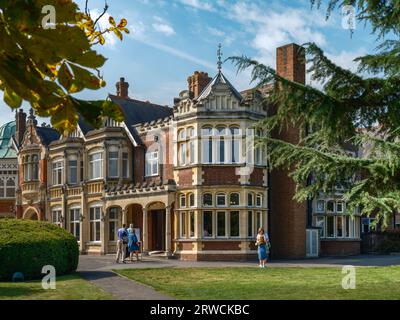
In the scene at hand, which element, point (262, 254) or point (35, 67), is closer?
point (35, 67)

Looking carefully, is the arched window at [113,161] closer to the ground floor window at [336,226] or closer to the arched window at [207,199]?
the arched window at [207,199]

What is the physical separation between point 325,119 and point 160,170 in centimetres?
2144

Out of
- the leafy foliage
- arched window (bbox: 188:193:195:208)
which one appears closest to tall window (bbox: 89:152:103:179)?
arched window (bbox: 188:193:195:208)

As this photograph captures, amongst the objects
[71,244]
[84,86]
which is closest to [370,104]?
[84,86]

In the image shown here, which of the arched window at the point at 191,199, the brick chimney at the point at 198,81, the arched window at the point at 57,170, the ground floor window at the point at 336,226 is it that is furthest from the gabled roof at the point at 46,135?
the ground floor window at the point at 336,226

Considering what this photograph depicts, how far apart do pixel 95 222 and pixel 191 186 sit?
838cm

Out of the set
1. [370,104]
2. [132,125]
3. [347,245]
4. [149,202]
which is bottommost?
[347,245]

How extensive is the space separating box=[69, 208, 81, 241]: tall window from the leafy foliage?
112 ft

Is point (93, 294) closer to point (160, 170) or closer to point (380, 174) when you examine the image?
point (380, 174)

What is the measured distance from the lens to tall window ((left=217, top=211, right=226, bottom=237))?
92.9 ft

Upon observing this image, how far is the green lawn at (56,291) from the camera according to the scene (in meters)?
13.4

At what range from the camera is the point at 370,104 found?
37.1 feet

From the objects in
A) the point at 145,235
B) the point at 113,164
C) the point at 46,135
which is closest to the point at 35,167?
the point at 46,135

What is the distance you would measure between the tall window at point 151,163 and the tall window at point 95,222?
12.9 ft
